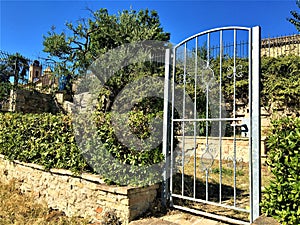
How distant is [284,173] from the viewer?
6.96ft

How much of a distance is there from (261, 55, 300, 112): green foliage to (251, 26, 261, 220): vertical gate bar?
4712mm

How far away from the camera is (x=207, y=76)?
3631 millimetres

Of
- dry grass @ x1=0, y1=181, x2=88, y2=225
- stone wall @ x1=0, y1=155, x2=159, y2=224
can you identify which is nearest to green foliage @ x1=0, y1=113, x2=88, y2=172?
stone wall @ x1=0, y1=155, x2=159, y2=224

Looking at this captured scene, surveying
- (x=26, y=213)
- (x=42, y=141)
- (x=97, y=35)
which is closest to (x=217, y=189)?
(x=26, y=213)

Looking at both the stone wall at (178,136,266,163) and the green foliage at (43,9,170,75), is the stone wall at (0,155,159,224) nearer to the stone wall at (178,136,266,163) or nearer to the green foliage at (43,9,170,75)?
the stone wall at (178,136,266,163)

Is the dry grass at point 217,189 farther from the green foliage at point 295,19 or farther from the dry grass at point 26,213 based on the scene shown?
the green foliage at point 295,19

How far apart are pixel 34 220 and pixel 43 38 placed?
23.3 feet

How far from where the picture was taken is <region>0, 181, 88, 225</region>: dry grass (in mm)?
2932

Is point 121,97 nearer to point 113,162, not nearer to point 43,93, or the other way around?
point 113,162

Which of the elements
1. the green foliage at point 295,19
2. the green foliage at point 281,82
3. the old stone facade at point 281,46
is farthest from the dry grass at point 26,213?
the green foliage at point 295,19

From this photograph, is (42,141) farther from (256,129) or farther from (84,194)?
(256,129)

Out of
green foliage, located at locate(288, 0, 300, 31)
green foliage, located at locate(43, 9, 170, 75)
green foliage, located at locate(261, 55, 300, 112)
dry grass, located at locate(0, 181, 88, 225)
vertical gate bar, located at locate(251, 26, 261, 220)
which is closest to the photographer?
vertical gate bar, located at locate(251, 26, 261, 220)

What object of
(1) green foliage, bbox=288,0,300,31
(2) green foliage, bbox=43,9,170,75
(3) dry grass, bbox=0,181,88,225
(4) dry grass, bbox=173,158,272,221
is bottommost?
(3) dry grass, bbox=0,181,88,225

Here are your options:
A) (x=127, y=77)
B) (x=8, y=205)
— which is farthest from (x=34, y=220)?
(x=127, y=77)
